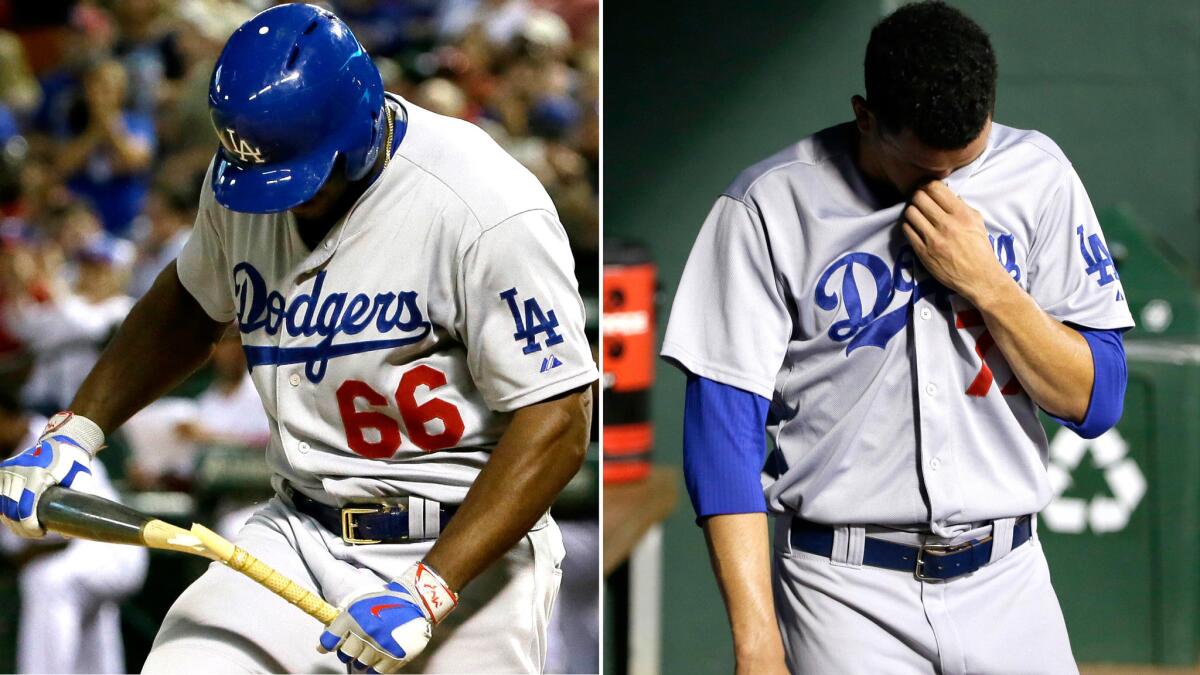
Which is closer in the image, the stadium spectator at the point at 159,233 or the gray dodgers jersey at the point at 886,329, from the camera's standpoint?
the gray dodgers jersey at the point at 886,329

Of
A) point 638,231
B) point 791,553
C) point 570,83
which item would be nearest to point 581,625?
point 638,231

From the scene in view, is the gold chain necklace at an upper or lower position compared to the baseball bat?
upper

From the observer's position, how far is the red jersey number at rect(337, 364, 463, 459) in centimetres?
207

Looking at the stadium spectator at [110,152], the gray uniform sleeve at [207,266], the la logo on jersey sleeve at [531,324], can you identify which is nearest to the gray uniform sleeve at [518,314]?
the la logo on jersey sleeve at [531,324]

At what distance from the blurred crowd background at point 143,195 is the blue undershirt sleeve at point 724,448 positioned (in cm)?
240

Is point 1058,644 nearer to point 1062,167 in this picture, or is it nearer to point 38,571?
point 1062,167

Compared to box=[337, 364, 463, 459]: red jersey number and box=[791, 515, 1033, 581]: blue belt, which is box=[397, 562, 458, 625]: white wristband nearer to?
box=[337, 364, 463, 459]: red jersey number

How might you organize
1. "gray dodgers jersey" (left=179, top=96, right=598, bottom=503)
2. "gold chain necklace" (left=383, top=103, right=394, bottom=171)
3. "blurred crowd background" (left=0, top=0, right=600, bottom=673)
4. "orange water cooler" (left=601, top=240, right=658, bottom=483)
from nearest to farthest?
"gray dodgers jersey" (left=179, top=96, right=598, bottom=503) → "gold chain necklace" (left=383, top=103, right=394, bottom=171) → "orange water cooler" (left=601, top=240, right=658, bottom=483) → "blurred crowd background" (left=0, top=0, right=600, bottom=673)

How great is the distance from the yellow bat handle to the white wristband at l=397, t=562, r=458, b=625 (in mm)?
125

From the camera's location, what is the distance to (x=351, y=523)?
211cm

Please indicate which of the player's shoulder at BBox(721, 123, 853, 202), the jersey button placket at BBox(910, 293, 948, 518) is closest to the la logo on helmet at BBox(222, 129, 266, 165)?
the player's shoulder at BBox(721, 123, 853, 202)

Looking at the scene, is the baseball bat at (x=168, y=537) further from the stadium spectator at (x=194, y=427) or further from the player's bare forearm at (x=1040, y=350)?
the stadium spectator at (x=194, y=427)

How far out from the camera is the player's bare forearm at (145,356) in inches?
91.7

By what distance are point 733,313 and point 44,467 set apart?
3.63ft
